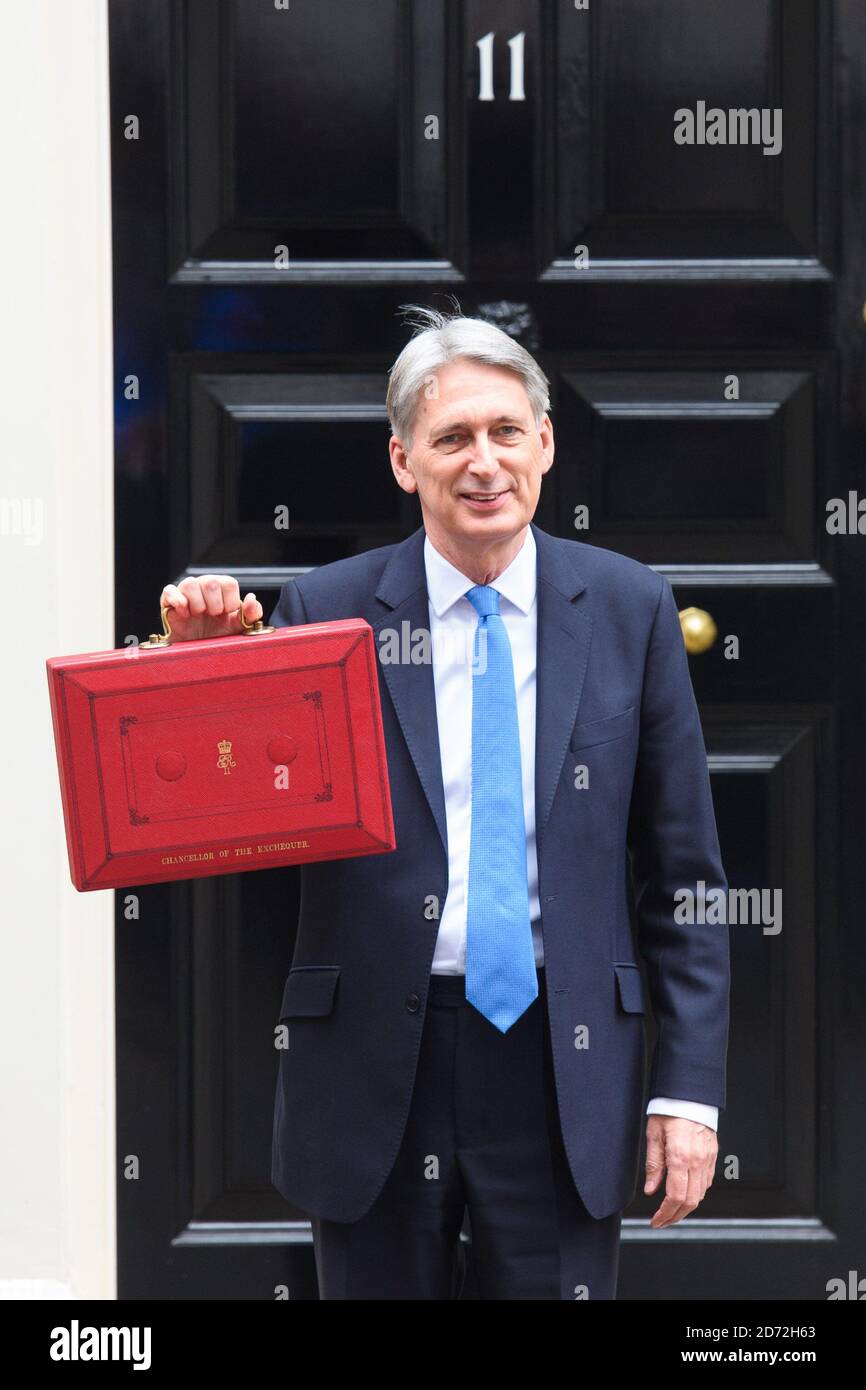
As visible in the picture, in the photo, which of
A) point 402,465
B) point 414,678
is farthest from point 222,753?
point 402,465

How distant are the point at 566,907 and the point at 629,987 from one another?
0.54 ft

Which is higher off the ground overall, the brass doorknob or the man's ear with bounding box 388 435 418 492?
the man's ear with bounding box 388 435 418 492

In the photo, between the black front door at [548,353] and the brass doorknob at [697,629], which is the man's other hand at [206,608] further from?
the brass doorknob at [697,629]

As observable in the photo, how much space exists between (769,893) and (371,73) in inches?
64.4

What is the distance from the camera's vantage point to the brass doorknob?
110 inches

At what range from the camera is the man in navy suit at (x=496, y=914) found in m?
2.06

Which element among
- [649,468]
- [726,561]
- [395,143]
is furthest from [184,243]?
[726,561]

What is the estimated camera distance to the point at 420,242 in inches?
110

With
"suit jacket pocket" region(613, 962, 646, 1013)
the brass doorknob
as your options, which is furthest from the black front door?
"suit jacket pocket" region(613, 962, 646, 1013)

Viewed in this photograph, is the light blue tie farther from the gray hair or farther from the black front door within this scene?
the black front door

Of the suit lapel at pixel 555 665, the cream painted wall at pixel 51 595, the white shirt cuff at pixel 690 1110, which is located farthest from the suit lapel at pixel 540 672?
the cream painted wall at pixel 51 595

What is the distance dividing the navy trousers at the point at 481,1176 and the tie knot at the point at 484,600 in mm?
498

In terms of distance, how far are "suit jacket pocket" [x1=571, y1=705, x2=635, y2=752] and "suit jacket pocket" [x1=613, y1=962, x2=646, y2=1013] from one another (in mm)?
310

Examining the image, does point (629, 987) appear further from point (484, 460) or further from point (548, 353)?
point (548, 353)
